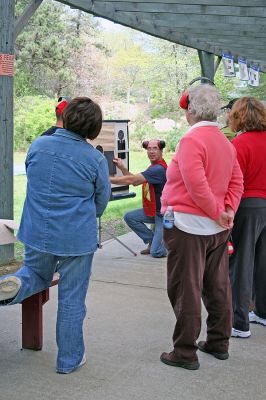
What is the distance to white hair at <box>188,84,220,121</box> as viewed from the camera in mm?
3447

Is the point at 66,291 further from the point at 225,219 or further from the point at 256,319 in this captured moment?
the point at 256,319

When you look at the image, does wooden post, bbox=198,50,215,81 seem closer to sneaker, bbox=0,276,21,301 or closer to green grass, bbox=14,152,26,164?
sneaker, bbox=0,276,21,301

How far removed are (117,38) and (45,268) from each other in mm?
52766

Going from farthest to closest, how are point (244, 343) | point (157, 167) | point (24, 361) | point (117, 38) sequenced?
point (117, 38), point (157, 167), point (244, 343), point (24, 361)

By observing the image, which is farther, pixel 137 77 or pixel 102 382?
pixel 137 77

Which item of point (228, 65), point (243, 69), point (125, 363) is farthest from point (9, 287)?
point (243, 69)

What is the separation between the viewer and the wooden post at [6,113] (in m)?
5.24

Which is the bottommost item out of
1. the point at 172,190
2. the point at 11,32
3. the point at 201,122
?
the point at 172,190

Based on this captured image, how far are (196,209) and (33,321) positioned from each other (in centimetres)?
132

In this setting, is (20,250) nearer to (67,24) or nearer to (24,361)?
(24,361)

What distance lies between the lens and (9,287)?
3.28 m

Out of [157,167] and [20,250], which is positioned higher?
[157,167]

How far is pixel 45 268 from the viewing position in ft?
11.3

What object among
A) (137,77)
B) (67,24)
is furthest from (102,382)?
(137,77)
